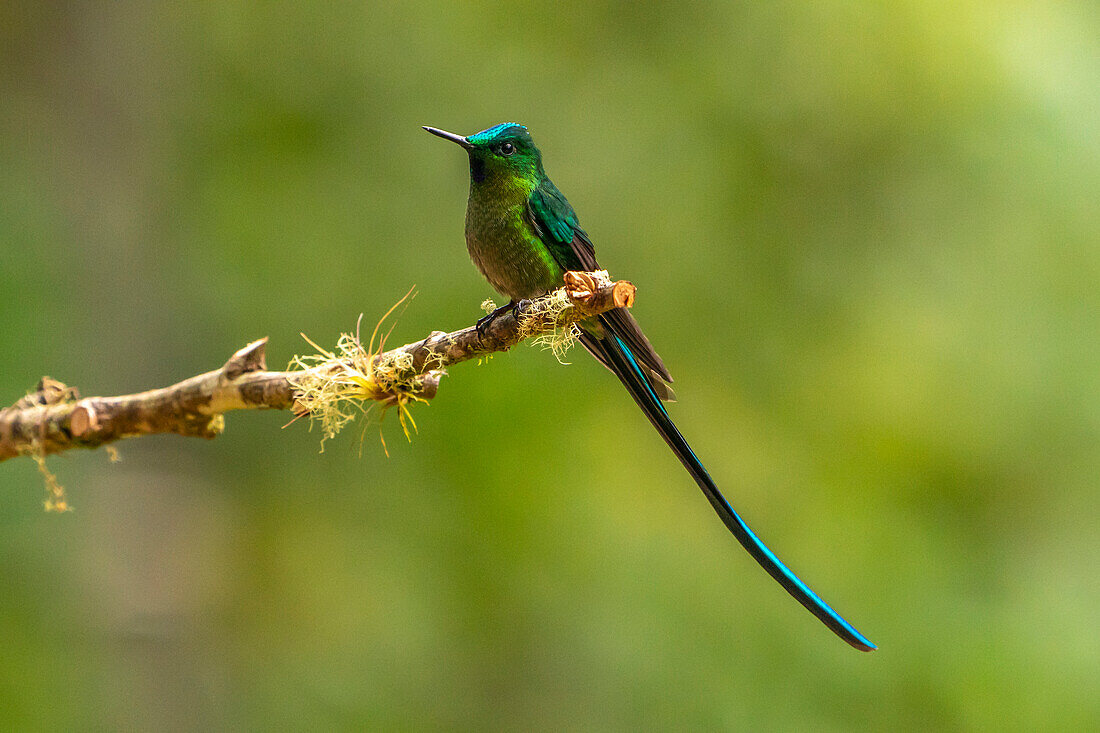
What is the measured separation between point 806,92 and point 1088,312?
159 centimetres

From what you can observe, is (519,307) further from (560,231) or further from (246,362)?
(246,362)

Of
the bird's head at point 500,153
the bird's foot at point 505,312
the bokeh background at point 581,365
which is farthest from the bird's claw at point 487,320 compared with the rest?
the bokeh background at point 581,365

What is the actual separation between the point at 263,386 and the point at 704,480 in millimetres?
944

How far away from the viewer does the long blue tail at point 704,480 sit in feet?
5.77

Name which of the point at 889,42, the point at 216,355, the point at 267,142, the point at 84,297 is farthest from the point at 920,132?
the point at 84,297

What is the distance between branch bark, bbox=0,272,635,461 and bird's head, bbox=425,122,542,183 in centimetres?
36

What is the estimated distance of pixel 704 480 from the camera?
186 cm

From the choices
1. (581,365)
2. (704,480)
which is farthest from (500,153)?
(581,365)

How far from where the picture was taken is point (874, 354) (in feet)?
13.9

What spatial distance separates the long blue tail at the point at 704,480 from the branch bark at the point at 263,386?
196 millimetres

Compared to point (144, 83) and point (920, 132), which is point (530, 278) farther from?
point (144, 83)

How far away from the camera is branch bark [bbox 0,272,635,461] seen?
1.69 meters

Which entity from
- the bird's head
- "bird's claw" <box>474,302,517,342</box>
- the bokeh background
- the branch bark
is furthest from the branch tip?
the bokeh background

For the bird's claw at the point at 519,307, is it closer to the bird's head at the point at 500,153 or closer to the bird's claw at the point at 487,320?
the bird's claw at the point at 487,320
